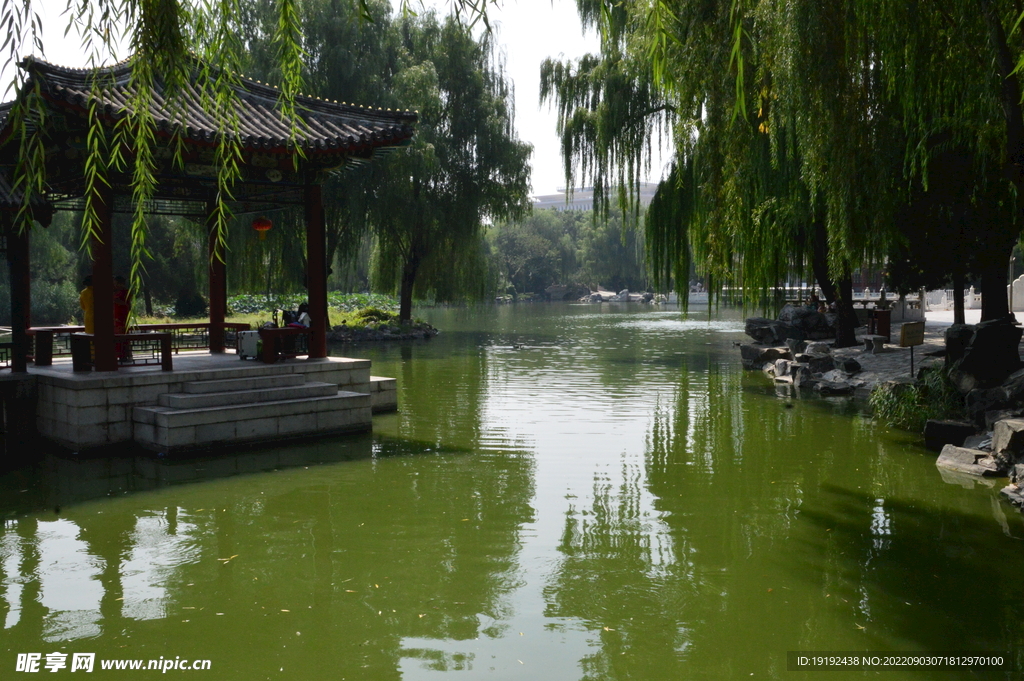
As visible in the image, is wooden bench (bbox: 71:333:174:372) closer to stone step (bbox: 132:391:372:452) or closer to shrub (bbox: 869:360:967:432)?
stone step (bbox: 132:391:372:452)

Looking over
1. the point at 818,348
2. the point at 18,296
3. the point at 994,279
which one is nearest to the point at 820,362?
the point at 818,348

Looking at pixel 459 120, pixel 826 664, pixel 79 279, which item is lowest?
pixel 826 664

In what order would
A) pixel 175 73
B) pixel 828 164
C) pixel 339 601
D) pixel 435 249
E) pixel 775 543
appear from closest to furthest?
pixel 175 73
pixel 339 601
pixel 775 543
pixel 828 164
pixel 435 249

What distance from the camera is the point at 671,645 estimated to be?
143 inches

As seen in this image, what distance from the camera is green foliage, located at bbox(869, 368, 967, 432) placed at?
26.6ft

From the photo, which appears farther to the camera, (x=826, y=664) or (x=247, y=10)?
(x=247, y=10)

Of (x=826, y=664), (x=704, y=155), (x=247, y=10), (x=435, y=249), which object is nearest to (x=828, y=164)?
(x=704, y=155)

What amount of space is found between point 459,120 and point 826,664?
66.4ft

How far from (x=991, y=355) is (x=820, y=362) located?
15.3ft

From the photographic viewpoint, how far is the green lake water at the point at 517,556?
3.61 metres

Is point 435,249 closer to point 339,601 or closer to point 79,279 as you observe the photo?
point 79,279

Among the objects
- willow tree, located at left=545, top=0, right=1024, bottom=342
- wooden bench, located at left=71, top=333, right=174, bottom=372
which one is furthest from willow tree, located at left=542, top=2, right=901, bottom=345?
wooden bench, located at left=71, top=333, right=174, bottom=372

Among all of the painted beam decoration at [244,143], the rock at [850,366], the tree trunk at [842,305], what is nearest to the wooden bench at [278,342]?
the painted beam decoration at [244,143]

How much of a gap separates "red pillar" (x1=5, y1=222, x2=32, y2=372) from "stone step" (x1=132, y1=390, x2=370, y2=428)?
1560 mm
